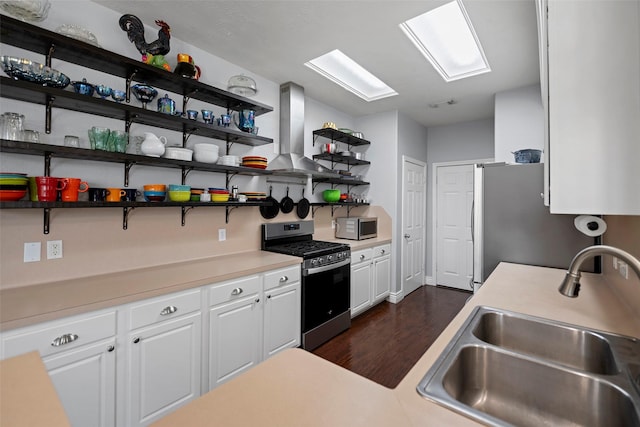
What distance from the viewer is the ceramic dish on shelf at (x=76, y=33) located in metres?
1.64

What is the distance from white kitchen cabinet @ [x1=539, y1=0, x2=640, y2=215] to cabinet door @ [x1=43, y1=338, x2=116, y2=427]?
6.75 feet

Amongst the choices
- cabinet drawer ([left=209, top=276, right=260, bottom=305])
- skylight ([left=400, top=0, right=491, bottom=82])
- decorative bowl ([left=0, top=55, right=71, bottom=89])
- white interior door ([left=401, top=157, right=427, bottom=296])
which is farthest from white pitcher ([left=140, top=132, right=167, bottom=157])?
white interior door ([left=401, top=157, right=427, bottom=296])

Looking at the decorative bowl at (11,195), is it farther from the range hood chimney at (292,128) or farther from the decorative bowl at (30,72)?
the range hood chimney at (292,128)

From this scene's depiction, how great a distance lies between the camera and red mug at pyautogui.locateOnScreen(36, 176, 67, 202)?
1.57m

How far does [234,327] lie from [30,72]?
1884 millimetres

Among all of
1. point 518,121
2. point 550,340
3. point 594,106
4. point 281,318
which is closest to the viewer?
point 594,106

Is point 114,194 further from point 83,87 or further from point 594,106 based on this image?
point 594,106

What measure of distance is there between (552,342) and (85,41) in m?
2.91

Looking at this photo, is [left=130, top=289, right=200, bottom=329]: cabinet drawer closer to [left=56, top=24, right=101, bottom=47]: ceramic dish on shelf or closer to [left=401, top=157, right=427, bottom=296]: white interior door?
[left=56, top=24, right=101, bottom=47]: ceramic dish on shelf

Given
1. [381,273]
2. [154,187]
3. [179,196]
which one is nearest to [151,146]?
[154,187]

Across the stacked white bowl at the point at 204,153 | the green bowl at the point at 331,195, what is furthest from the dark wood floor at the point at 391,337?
the stacked white bowl at the point at 204,153

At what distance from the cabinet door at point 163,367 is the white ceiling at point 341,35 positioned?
6.90 feet

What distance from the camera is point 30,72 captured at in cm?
151

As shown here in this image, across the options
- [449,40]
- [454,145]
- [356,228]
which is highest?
[449,40]
